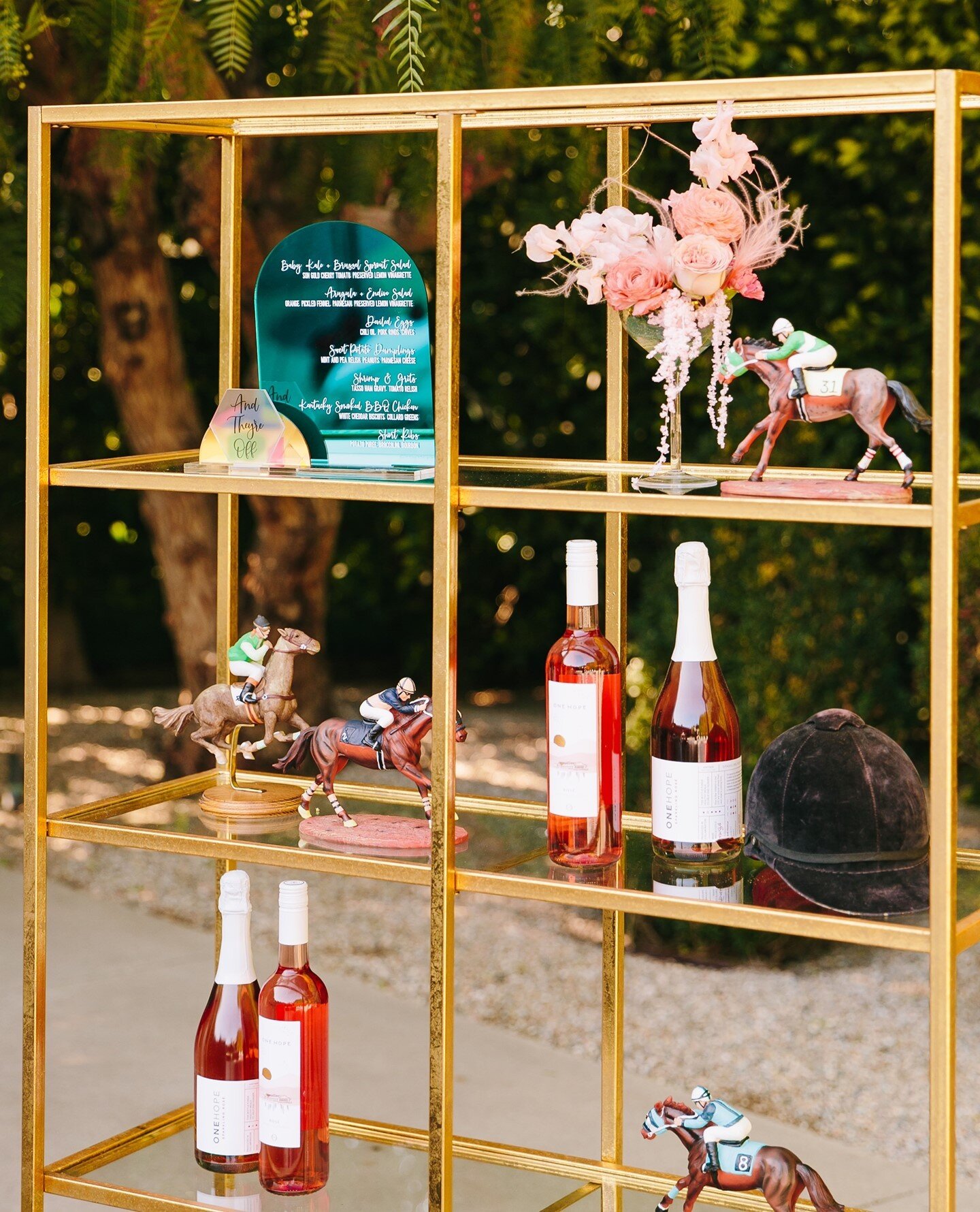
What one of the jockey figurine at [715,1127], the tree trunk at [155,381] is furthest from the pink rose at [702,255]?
the tree trunk at [155,381]

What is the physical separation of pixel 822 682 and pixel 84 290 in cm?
412

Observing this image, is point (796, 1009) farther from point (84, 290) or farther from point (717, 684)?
point (84, 290)

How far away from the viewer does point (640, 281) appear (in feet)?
5.92

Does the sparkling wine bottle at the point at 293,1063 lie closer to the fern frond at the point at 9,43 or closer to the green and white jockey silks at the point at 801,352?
the green and white jockey silks at the point at 801,352

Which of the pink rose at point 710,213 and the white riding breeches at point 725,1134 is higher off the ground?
the pink rose at point 710,213

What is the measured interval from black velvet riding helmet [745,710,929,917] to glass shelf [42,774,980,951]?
0.05 metres

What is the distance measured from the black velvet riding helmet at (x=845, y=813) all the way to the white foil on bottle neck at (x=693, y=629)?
140 mm

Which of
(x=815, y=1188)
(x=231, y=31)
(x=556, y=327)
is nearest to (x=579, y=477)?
(x=815, y=1188)

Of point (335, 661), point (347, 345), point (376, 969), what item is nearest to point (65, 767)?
point (335, 661)

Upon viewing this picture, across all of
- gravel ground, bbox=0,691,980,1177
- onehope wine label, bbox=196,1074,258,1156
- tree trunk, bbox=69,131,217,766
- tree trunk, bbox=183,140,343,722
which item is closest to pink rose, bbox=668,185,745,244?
onehope wine label, bbox=196,1074,258,1156

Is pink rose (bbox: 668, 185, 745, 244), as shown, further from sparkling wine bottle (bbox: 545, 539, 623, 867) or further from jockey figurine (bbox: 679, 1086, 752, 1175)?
jockey figurine (bbox: 679, 1086, 752, 1175)

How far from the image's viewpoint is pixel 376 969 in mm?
4371

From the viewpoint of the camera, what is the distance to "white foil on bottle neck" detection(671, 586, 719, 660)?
1.87 metres

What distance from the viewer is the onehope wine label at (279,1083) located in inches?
78.1
